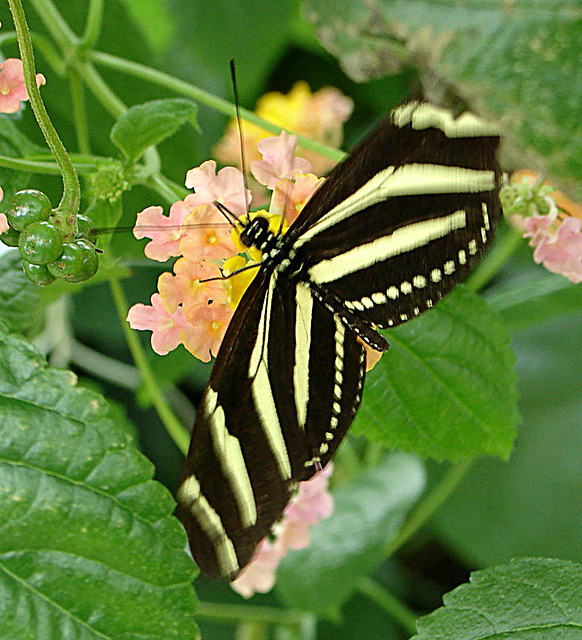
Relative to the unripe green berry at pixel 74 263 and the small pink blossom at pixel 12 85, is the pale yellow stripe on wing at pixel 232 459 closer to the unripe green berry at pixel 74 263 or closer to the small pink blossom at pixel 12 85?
the unripe green berry at pixel 74 263

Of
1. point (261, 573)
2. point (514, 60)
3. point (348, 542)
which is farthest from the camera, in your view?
point (348, 542)

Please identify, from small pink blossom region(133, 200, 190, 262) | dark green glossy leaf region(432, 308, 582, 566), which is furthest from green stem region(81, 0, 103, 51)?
dark green glossy leaf region(432, 308, 582, 566)

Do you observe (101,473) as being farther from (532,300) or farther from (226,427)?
(532,300)

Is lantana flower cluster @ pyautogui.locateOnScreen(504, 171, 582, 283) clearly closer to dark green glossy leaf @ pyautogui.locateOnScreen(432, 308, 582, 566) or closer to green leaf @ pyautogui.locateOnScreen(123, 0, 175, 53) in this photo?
dark green glossy leaf @ pyautogui.locateOnScreen(432, 308, 582, 566)

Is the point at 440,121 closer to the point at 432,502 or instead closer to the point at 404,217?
the point at 404,217

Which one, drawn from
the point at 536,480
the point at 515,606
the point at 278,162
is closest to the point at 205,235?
the point at 278,162
